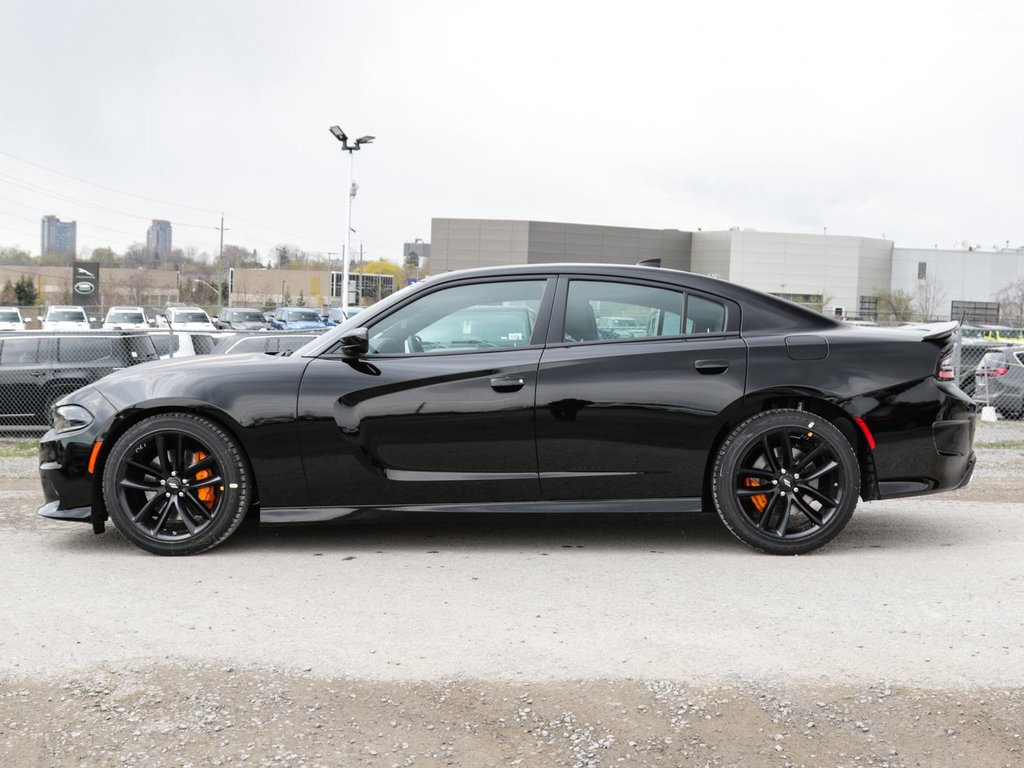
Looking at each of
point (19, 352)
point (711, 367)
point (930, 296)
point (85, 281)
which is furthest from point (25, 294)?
point (711, 367)

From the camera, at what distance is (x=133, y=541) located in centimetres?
561

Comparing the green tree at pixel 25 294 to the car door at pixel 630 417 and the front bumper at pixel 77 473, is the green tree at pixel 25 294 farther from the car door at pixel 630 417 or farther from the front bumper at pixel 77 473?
the car door at pixel 630 417

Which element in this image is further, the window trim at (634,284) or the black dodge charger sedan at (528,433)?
the window trim at (634,284)

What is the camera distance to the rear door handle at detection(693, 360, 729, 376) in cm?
561

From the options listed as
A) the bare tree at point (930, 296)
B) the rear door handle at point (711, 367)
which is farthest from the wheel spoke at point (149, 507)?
the bare tree at point (930, 296)

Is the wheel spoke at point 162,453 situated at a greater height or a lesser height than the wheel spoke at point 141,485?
greater

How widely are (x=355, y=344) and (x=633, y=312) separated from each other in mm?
1479

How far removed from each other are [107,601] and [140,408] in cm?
123

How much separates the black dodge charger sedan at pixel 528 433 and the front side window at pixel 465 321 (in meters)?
0.02

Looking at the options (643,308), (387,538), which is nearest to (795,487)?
(643,308)

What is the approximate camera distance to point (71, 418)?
5.74m

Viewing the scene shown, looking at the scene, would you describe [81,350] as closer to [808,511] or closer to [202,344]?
[202,344]

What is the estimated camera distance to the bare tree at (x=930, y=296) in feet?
283

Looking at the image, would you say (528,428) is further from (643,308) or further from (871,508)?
(871,508)
